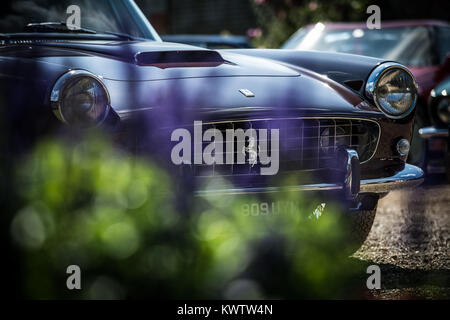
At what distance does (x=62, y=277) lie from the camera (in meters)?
1.84

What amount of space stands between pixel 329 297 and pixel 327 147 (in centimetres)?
157

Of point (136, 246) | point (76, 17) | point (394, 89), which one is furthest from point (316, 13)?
point (136, 246)

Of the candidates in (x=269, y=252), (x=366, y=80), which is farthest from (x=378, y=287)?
(x=366, y=80)

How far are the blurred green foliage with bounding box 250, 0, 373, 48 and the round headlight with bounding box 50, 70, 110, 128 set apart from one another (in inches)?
394

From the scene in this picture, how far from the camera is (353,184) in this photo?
3.30 m

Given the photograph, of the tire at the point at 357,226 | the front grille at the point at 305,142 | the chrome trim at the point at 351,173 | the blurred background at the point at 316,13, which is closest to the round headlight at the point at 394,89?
the front grille at the point at 305,142

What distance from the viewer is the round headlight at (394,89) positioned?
144 inches

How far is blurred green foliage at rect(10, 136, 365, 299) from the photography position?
1.78 metres

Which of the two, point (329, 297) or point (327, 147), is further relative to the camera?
point (327, 147)

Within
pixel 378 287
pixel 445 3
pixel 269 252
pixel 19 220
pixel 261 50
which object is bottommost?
pixel 378 287

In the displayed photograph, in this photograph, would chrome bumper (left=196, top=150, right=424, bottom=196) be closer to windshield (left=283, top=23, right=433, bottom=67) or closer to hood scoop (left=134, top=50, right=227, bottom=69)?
hood scoop (left=134, top=50, right=227, bottom=69)

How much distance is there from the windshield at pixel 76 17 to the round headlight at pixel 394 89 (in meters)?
1.35

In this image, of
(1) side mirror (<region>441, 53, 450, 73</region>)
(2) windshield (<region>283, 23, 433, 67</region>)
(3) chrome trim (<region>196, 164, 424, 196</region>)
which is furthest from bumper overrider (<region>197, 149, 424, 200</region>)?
(2) windshield (<region>283, 23, 433, 67</region>)
